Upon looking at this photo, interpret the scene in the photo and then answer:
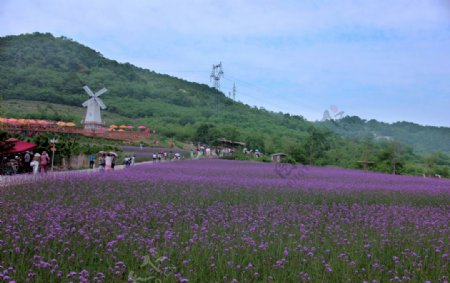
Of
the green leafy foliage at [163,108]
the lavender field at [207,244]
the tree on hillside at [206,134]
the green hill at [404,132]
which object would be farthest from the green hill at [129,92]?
the lavender field at [207,244]

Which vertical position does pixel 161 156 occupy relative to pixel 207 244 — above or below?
above

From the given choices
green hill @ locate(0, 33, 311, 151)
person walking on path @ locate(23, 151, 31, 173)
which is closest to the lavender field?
person walking on path @ locate(23, 151, 31, 173)

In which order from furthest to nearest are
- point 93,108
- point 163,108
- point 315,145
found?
point 163,108
point 93,108
point 315,145

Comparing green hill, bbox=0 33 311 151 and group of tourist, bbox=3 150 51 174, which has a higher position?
green hill, bbox=0 33 311 151

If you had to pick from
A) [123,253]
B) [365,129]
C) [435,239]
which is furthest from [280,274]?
[365,129]

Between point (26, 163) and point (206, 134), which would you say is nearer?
point (26, 163)

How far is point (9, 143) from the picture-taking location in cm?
1691

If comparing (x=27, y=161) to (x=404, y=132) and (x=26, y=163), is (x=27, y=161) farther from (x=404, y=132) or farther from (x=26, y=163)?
(x=404, y=132)

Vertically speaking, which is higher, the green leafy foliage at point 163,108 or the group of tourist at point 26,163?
the green leafy foliage at point 163,108

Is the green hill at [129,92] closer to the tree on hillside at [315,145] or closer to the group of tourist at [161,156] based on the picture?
the tree on hillside at [315,145]

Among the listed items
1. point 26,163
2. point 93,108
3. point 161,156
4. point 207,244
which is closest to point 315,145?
point 161,156

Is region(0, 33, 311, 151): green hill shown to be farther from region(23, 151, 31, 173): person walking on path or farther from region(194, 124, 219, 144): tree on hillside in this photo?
region(23, 151, 31, 173): person walking on path

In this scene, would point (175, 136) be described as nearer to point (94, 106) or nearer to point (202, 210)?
point (94, 106)

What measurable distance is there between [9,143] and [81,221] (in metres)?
11.9
